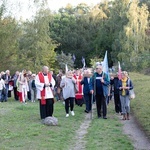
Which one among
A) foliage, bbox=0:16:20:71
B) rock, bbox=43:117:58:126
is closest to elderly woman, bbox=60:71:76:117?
rock, bbox=43:117:58:126

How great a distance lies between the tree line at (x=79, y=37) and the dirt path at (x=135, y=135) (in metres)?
24.9

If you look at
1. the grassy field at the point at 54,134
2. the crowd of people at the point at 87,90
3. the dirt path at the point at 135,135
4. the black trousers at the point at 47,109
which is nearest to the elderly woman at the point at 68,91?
the crowd of people at the point at 87,90

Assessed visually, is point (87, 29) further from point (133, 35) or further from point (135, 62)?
point (135, 62)

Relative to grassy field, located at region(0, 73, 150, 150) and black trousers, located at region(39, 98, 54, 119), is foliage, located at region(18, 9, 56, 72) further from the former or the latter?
black trousers, located at region(39, 98, 54, 119)

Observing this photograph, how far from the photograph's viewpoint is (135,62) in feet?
165

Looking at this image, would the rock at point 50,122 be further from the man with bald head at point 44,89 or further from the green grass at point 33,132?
the man with bald head at point 44,89

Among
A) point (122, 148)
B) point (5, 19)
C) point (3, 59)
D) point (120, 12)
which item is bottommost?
point (122, 148)

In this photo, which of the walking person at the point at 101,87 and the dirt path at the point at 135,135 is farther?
the walking person at the point at 101,87

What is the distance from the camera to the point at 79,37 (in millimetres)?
74812

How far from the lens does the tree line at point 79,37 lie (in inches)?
1581

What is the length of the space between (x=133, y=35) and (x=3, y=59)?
24.7 metres

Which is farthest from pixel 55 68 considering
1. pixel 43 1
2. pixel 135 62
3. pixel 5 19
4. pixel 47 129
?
pixel 47 129

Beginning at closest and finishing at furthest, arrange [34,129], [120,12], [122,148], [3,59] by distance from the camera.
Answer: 1. [122,148]
2. [34,129]
3. [3,59]
4. [120,12]

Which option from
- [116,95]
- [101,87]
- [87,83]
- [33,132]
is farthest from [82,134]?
[116,95]
